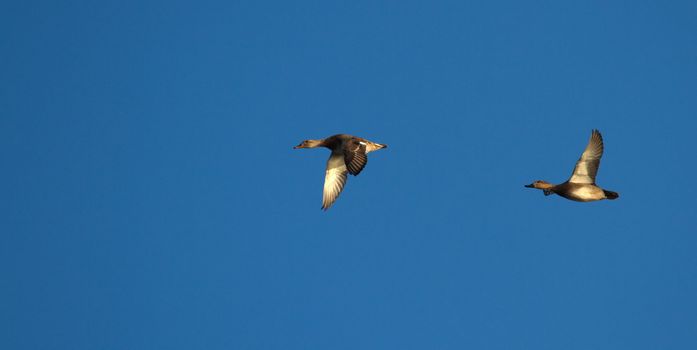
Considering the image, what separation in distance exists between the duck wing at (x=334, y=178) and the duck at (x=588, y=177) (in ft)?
26.4

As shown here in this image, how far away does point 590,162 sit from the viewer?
35594 mm

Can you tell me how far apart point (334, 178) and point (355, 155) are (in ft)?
11.0

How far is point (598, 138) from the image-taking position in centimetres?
3572

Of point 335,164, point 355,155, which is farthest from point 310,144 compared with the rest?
point 355,155

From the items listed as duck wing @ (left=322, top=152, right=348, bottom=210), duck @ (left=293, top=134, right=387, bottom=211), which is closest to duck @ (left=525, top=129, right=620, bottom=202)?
duck @ (left=293, top=134, right=387, bottom=211)

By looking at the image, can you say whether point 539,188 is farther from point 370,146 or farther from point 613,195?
point 370,146

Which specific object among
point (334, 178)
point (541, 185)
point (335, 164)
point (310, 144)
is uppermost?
point (310, 144)

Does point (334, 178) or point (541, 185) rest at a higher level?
point (334, 178)

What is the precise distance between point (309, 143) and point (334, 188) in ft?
6.46

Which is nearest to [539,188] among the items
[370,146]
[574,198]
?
[574,198]

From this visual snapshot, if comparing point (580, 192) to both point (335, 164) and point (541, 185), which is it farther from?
point (335, 164)

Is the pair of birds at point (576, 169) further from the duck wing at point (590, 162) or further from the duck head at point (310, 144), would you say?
the duck head at point (310, 144)

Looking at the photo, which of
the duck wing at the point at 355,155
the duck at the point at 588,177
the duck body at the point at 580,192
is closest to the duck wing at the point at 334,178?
the duck wing at the point at 355,155

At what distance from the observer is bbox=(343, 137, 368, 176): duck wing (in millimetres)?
35969
